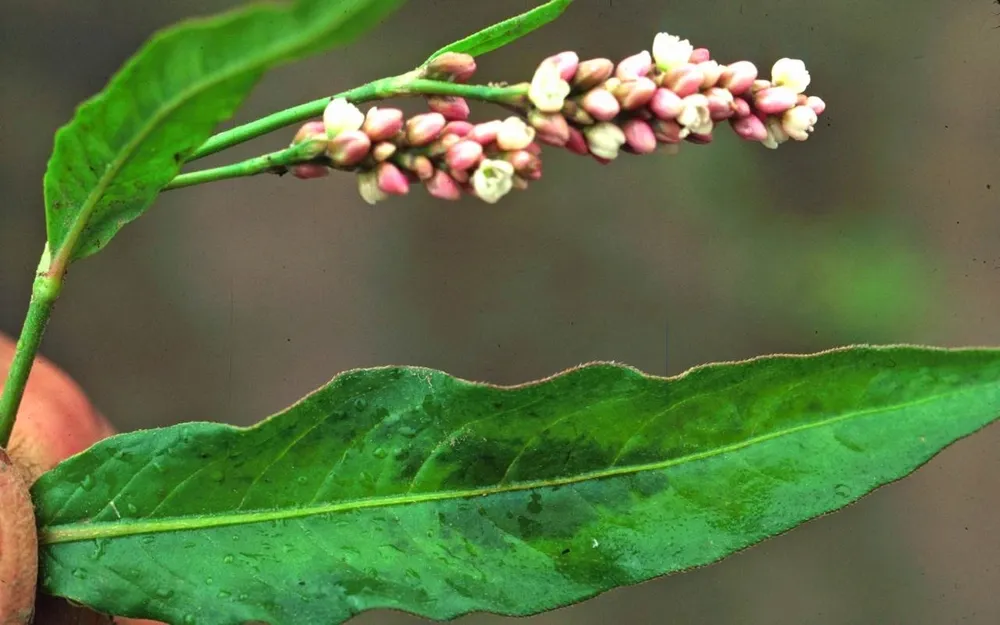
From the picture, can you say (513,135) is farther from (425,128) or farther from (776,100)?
(776,100)

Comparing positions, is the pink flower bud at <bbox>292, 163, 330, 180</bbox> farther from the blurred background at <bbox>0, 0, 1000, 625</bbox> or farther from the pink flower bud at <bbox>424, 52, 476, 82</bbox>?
the blurred background at <bbox>0, 0, 1000, 625</bbox>

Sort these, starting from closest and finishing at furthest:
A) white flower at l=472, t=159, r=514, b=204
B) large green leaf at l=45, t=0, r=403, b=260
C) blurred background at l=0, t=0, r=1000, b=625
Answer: large green leaf at l=45, t=0, r=403, b=260 → white flower at l=472, t=159, r=514, b=204 → blurred background at l=0, t=0, r=1000, b=625

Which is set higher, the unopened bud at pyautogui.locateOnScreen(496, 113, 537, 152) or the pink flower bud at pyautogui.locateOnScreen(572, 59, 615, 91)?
the pink flower bud at pyautogui.locateOnScreen(572, 59, 615, 91)

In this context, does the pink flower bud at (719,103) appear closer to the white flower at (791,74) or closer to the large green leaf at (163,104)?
the white flower at (791,74)

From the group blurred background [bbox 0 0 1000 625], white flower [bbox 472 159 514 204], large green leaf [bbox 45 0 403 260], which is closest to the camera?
large green leaf [bbox 45 0 403 260]

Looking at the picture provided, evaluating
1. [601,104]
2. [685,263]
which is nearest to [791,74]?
[601,104]

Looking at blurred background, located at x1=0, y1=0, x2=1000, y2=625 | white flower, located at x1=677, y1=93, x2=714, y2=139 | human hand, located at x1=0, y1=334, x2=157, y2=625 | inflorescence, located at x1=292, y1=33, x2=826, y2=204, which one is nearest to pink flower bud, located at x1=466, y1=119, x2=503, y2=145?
inflorescence, located at x1=292, y1=33, x2=826, y2=204

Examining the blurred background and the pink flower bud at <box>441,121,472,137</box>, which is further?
the blurred background
